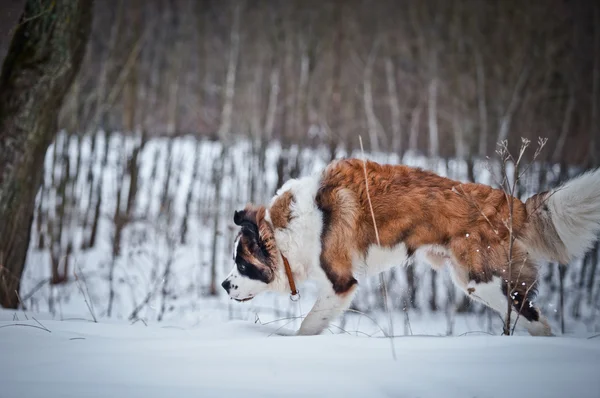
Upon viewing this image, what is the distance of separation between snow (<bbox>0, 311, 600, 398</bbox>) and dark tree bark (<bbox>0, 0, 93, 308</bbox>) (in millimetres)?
2455

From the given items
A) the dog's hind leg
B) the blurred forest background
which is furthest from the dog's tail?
Answer: the blurred forest background

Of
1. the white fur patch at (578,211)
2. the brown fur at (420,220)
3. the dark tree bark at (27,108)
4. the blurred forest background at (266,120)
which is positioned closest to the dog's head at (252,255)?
the brown fur at (420,220)

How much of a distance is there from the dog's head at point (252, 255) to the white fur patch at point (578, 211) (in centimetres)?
235

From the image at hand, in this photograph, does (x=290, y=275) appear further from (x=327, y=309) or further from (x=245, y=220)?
(x=245, y=220)

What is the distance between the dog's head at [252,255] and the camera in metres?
4.05

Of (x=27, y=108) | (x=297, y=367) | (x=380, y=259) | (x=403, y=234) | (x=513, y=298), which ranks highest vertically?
(x=27, y=108)

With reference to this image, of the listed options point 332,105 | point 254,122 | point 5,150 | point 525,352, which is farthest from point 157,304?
point 254,122

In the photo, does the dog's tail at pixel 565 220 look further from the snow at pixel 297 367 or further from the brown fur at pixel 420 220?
the snow at pixel 297 367

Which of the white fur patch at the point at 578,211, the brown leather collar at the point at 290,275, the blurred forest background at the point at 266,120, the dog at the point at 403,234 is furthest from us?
the blurred forest background at the point at 266,120

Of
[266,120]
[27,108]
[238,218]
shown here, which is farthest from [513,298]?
[266,120]

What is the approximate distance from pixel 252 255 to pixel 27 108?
2.93m

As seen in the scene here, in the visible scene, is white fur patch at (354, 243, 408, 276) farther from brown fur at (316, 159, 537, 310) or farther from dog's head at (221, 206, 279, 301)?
dog's head at (221, 206, 279, 301)

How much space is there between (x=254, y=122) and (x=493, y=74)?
944cm

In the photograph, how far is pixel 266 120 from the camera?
18094 mm
